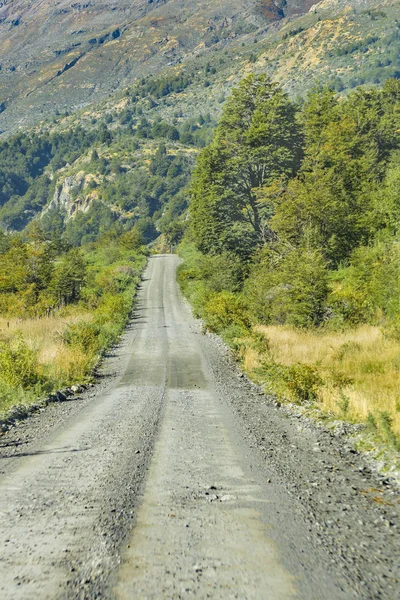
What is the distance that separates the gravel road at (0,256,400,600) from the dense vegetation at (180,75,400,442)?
44.7ft

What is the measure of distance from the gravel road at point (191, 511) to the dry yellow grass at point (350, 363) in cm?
123

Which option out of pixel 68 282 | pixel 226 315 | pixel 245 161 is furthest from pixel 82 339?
pixel 245 161

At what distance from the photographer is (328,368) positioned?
13453 millimetres

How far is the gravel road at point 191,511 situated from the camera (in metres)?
3.68

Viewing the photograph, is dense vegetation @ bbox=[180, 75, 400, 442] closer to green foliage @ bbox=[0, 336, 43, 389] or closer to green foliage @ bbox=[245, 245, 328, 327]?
green foliage @ bbox=[245, 245, 328, 327]

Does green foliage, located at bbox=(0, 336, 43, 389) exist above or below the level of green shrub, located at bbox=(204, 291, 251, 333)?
above

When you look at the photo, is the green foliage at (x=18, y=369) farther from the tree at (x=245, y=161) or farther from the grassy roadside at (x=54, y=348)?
the tree at (x=245, y=161)

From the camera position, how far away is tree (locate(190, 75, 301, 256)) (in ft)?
140

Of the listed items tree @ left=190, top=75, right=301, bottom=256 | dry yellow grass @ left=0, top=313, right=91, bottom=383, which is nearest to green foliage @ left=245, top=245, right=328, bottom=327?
dry yellow grass @ left=0, top=313, right=91, bottom=383

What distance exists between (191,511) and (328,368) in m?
9.21

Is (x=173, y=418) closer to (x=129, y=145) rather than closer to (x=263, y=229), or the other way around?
(x=263, y=229)

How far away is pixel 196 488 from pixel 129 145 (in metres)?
198

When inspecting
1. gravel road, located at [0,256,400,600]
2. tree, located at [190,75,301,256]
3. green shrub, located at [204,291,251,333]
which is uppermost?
tree, located at [190,75,301,256]

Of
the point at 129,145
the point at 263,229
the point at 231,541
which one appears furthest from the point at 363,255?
the point at 129,145
